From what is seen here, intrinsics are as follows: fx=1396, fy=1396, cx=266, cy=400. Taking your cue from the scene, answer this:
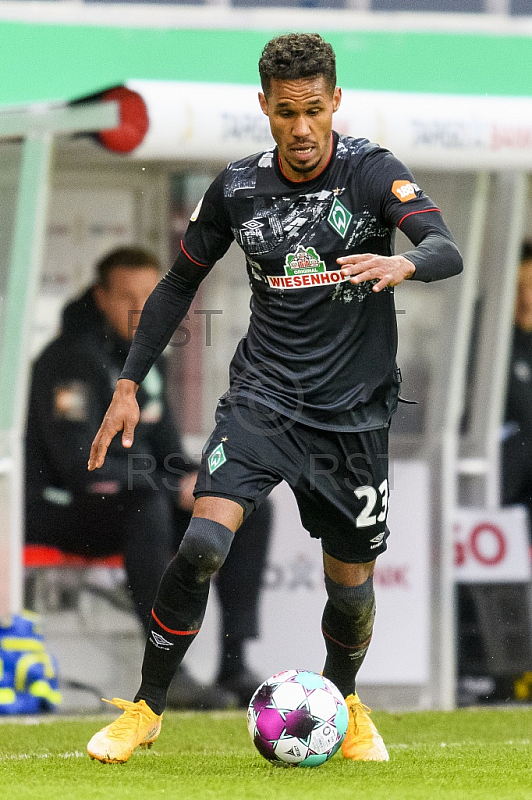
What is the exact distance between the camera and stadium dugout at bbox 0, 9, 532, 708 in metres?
6.84

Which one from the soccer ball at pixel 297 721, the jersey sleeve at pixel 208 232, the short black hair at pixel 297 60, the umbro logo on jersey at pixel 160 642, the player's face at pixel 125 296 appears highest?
the short black hair at pixel 297 60

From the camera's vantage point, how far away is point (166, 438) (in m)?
7.25

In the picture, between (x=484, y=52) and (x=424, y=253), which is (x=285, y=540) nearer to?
(x=484, y=52)

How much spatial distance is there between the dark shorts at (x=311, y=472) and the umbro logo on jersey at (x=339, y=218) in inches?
24.4

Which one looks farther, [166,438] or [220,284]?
[220,284]

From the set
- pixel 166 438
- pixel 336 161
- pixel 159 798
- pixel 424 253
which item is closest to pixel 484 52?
pixel 166 438

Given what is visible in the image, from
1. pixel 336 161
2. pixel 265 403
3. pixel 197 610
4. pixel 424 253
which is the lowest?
pixel 197 610

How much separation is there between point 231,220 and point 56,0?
359 cm

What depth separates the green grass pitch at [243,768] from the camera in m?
3.74

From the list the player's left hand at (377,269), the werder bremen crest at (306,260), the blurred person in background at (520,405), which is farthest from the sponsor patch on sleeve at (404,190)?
the blurred person in background at (520,405)

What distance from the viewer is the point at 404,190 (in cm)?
430

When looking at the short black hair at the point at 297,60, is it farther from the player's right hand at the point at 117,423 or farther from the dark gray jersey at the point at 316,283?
the player's right hand at the point at 117,423

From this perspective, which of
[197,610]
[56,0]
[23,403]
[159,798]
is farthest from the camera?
[56,0]

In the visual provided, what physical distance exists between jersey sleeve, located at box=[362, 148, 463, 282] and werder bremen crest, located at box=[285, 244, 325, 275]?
23cm
